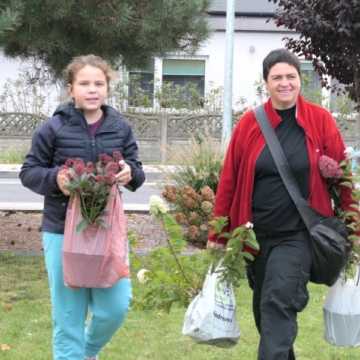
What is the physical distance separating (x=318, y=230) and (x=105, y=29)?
16.0ft

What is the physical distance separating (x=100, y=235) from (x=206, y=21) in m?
5.74

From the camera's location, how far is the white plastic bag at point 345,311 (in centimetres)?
451

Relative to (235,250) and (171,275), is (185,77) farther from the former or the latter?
(235,250)

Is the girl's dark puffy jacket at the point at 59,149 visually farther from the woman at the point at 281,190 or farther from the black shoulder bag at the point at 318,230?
the black shoulder bag at the point at 318,230

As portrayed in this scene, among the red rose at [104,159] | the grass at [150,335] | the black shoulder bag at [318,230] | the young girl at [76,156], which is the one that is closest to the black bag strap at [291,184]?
the black shoulder bag at [318,230]

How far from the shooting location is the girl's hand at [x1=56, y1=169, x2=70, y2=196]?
3.96 m

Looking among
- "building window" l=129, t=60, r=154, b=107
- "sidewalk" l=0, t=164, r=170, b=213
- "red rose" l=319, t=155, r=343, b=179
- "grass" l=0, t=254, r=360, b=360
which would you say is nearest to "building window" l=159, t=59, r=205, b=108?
"building window" l=129, t=60, r=154, b=107

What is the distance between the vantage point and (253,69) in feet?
89.4

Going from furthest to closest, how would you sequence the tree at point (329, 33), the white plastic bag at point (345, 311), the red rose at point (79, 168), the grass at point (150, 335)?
the tree at point (329, 33)
the grass at point (150, 335)
the white plastic bag at point (345, 311)
the red rose at point (79, 168)

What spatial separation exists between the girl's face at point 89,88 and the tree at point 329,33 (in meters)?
5.26

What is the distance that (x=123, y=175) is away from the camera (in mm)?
4086

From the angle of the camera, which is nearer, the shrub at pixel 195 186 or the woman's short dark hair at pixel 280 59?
the woman's short dark hair at pixel 280 59

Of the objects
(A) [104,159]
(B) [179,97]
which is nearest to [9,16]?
(A) [104,159]

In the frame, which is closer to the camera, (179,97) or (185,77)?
(179,97)
